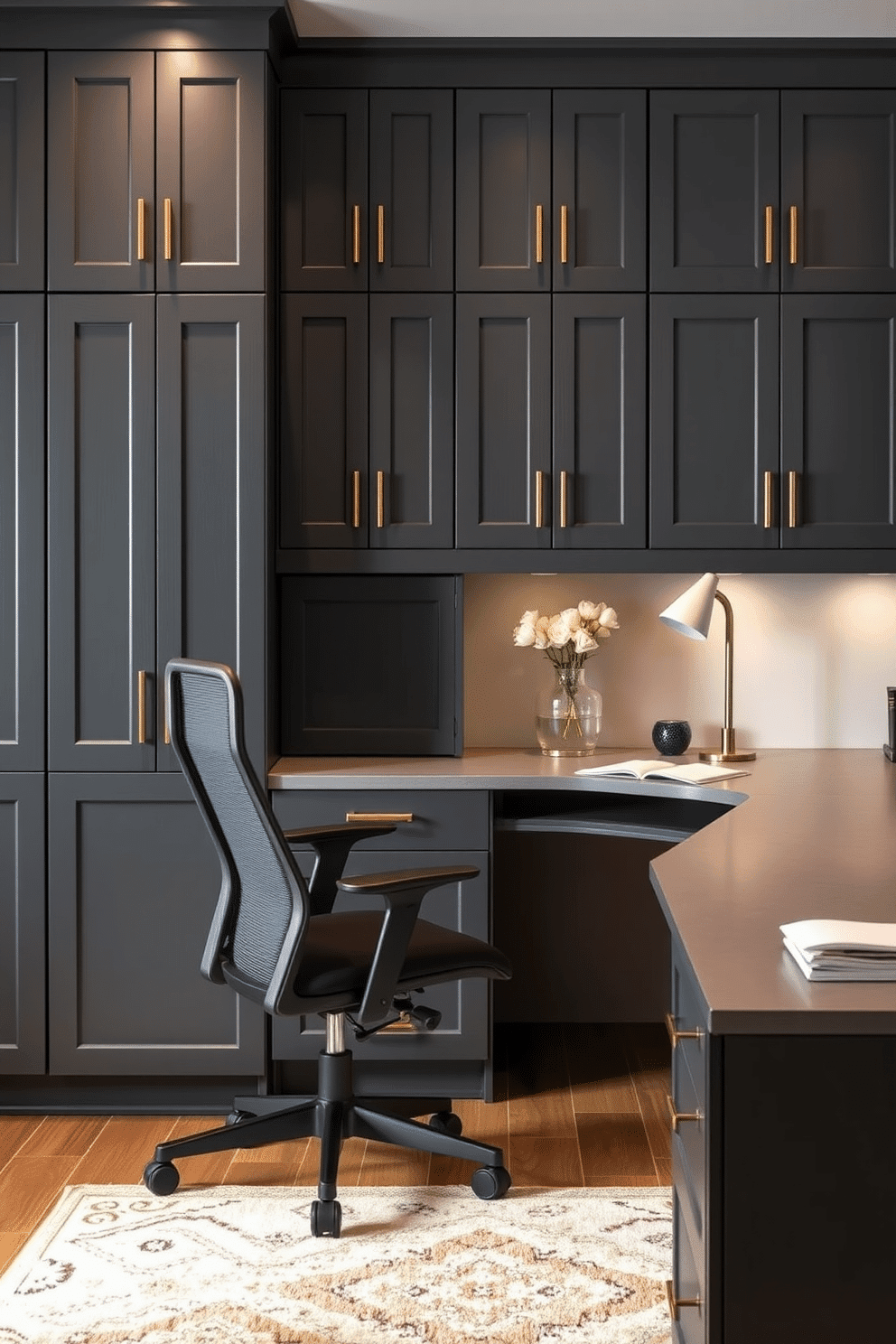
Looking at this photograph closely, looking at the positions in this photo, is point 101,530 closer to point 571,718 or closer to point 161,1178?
point 571,718

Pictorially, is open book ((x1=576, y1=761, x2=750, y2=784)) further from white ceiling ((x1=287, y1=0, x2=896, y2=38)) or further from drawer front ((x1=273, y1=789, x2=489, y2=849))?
white ceiling ((x1=287, y1=0, x2=896, y2=38))

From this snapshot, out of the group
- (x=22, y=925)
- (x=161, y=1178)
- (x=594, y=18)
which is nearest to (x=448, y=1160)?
(x=161, y=1178)

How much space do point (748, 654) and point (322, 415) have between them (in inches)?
54.6

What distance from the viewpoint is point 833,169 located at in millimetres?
3234

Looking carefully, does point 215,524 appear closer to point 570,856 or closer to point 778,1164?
point 570,856

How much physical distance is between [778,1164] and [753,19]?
9.31 feet

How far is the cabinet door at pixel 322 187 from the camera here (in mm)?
3234

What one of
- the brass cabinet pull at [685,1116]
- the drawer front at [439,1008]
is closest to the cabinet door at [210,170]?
the drawer front at [439,1008]

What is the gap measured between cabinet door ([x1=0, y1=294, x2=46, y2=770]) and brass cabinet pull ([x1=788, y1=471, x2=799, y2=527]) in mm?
1886

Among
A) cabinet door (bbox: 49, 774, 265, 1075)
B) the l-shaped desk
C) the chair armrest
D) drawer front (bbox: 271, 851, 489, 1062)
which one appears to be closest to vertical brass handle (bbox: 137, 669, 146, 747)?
cabinet door (bbox: 49, 774, 265, 1075)

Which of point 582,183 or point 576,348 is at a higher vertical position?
point 582,183

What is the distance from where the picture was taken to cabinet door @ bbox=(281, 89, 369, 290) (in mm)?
3234

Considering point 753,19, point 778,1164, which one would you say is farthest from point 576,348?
point 778,1164

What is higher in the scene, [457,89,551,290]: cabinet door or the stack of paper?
[457,89,551,290]: cabinet door
